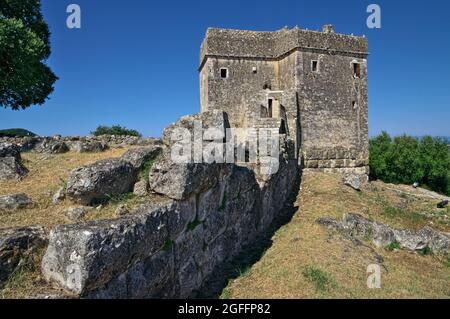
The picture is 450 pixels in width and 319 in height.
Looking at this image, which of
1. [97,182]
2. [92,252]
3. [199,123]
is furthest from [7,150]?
[92,252]

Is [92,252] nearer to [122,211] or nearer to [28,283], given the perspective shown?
[28,283]

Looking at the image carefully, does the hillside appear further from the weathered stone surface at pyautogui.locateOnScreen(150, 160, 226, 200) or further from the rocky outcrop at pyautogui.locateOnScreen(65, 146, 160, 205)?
the rocky outcrop at pyautogui.locateOnScreen(65, 146, 160, 205)

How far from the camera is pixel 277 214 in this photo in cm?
1706

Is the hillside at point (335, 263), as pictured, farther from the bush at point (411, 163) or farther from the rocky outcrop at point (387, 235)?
the bush at point (411, 163)

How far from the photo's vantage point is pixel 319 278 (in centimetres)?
1073

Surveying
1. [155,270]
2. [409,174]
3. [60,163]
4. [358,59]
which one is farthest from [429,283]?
[409,174]

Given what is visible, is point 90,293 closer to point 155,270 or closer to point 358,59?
point 155,270

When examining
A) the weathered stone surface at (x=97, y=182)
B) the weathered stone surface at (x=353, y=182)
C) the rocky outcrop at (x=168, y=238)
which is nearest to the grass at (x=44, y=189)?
the weathered stone surface at (x=97, y=182)

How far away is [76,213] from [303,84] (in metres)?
19.9

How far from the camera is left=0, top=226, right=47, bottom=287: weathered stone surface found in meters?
6.34

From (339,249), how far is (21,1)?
23893 millimetres

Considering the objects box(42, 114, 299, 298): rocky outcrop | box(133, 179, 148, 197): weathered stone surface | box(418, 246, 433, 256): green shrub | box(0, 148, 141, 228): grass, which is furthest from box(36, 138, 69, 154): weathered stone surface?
box(418, 246, 433, 256): green shrub

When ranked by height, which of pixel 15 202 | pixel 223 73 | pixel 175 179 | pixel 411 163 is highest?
pixel 223 73

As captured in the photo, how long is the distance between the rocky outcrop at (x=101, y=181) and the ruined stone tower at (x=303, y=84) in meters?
15.1
